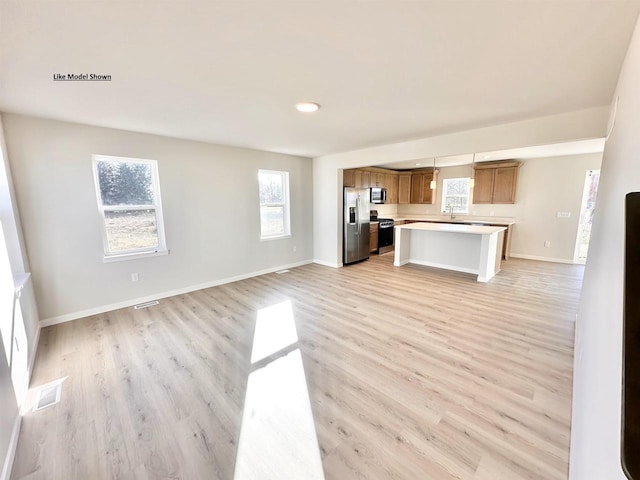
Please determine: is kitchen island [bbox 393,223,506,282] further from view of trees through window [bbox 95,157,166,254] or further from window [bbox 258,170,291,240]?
view of trees through window [bbox 95,157,166,254]

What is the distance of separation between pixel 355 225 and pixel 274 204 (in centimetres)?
180

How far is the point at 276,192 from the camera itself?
5.43 metres

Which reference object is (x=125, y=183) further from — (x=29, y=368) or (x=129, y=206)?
(x=29, y=368)

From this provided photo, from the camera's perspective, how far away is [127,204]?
368 cm

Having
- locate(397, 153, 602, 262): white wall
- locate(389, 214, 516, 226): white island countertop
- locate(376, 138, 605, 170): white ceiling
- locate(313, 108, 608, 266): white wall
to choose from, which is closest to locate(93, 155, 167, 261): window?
locate(313, 108, 608, 266): white wall

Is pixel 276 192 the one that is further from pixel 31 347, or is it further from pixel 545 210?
pixel 545 210

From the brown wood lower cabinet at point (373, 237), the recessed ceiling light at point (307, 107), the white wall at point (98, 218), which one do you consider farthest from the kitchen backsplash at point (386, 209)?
the recessed ceiling light at point (307, 107)

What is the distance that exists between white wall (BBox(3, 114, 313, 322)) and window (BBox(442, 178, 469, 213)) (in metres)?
4.29

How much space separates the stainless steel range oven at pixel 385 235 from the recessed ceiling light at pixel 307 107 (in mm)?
4653

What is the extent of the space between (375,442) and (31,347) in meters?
3.17

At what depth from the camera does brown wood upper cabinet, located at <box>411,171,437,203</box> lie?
749 cm

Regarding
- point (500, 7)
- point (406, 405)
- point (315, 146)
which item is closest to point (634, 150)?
point (500, 7)

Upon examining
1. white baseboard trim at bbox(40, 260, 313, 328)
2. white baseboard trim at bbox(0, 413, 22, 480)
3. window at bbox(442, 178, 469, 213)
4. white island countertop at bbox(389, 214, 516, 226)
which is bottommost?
white baseboard trim at bbox(0, 413, 22, 480)

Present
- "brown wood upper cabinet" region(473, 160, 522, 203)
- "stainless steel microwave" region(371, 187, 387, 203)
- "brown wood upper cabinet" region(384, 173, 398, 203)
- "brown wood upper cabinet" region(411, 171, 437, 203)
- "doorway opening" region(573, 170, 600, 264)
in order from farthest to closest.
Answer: "brown wood upper cabinet" region(411, 171, 437, 203)
"brown wood upper cabinet" region(384, 173, 398, 203)
"stainless steel microwave" region(371, 187, 387, 203)
"brown wood upper cabinet" region(473, 160, 522, 203)
"doorway opening" region(573, 170, 600, 264)
